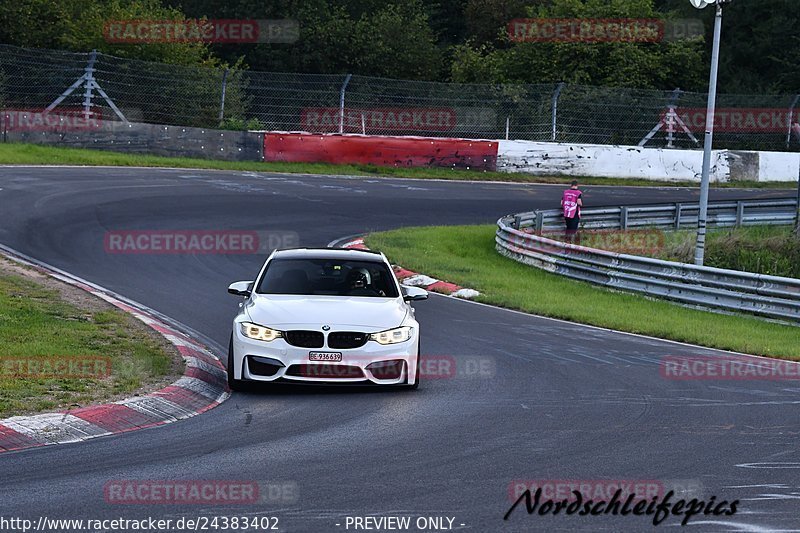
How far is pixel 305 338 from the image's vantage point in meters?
11.4

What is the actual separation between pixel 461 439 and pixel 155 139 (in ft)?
91.1

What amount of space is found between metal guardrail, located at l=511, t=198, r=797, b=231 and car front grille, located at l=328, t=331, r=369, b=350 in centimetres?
1571

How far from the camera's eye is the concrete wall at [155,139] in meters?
34.7

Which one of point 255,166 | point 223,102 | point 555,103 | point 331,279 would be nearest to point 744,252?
point 555,103

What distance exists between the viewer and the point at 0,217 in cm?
2348

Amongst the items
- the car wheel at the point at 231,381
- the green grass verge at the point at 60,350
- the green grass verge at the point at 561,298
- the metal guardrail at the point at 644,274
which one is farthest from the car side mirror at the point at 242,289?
the metal guardrail at the point at 644,274

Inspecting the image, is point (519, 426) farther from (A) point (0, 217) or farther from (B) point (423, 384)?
(A) point (0, 217)

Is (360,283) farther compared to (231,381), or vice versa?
(360,283)

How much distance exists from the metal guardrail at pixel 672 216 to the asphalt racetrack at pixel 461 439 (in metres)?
9.12

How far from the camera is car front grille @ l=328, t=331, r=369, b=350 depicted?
11391mm

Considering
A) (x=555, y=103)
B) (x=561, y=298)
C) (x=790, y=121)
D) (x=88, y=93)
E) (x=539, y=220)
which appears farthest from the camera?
(x=790, y=121)

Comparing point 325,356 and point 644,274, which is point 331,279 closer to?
point 325,356

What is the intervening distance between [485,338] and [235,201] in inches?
554

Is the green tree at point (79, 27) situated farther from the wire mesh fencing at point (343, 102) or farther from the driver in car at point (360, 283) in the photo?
the driver in car at point (360, 283)
